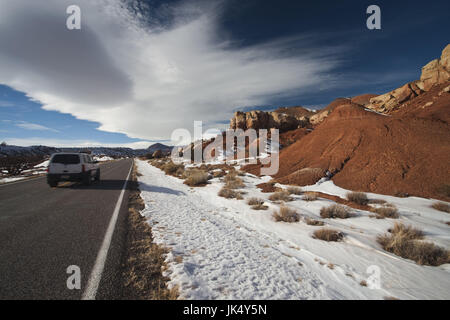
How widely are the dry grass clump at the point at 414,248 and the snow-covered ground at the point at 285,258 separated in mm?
198

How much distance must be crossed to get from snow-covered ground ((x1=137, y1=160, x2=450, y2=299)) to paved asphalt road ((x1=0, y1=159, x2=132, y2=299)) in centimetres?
93

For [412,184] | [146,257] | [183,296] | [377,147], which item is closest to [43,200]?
[146,257]

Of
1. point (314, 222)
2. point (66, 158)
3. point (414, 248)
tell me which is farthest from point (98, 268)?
point (66, 158)

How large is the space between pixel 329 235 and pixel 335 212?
1.97m

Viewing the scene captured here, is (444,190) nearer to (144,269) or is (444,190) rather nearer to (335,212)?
(335,212)

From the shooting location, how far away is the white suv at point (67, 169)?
30.4 ft

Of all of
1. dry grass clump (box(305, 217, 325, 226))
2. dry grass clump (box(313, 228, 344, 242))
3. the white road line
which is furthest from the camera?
dry grass clump (box(305, 217, 325, 226))

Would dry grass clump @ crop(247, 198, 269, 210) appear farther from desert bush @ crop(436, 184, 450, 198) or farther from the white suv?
the white suv

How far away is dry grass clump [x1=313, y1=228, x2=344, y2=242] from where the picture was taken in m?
4.57

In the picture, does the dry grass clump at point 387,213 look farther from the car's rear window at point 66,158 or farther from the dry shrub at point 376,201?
the car's rear window at point 66,158

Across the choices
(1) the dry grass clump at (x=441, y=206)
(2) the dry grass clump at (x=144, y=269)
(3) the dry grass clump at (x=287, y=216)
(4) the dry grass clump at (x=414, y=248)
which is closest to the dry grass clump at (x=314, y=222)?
(3) the dry grass clump at (x=287, y=216)

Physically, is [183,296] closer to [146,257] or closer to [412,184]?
[146,257]

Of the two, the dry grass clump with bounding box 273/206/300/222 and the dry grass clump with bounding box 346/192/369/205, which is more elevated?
the dry grass clump with bounding box 346/192/369/205

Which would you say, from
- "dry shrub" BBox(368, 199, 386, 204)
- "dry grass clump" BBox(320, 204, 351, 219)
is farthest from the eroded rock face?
"dry grass clump" BBox(320, 204, 351, 219)
